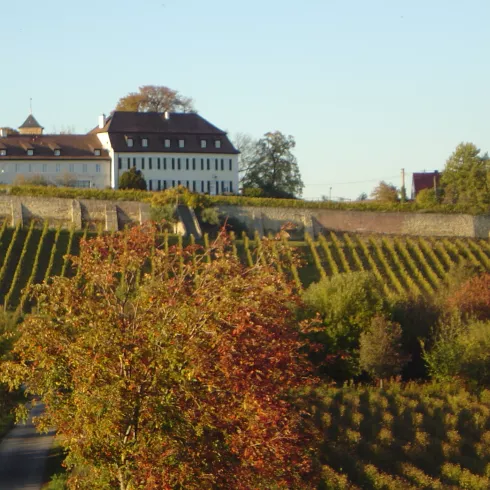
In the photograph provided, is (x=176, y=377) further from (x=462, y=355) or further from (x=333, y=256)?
(x=333, y=256)

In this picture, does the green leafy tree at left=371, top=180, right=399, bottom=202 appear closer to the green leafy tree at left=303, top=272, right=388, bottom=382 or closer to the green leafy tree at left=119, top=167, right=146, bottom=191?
the green leafy tree at left=119, top=167, right=146, bottom=191

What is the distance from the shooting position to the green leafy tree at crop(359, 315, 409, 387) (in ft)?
95.4

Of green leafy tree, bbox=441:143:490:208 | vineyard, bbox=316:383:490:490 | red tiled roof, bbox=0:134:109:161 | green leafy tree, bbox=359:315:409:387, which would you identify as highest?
red tiled roof, bbox=0:134:109:161

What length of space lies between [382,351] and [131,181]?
39401mm

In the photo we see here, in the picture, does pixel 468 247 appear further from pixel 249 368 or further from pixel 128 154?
pixel 249 368

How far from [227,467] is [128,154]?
60.7 meters

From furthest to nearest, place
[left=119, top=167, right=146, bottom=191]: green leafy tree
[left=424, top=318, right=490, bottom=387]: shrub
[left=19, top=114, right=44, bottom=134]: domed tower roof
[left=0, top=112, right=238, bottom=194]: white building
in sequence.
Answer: [left=19, top=114, right=44, bottom=134]: domed tower roof → [left=0, top=112, right=238, bottom=194]: white building → [left=119, top=167, right=146, bottom=191]: green leafy tree → [left=424, top=318, right=490, bottom=387]: shrub

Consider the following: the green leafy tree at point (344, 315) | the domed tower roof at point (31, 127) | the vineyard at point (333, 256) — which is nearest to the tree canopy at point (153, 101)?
the domed tower roof at point (31, 127)

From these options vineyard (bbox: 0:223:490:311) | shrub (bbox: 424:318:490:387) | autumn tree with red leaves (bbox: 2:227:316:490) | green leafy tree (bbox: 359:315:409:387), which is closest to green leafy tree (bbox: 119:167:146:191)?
vineyard (bbox: 0:223:490:311)

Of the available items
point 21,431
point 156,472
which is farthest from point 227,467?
point 21,431


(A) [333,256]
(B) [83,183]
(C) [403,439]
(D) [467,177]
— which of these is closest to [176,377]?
(C) [403,439]

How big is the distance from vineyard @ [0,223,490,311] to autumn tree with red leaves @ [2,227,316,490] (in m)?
28.5

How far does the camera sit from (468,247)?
5444 cm

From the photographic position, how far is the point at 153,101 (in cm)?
8312
